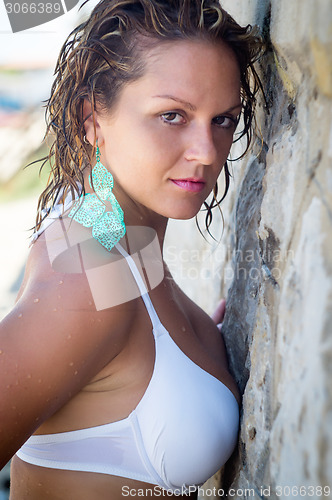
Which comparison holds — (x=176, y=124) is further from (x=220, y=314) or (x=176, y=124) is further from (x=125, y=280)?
(x=220, y=314)

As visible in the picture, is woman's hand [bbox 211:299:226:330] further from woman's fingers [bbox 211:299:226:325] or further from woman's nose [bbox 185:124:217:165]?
woman's nose [bbox 185:124:217:165]

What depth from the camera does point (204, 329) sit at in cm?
191

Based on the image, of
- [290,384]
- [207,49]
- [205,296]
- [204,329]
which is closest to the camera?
[290,384]

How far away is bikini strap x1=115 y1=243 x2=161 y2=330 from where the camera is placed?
149 cm

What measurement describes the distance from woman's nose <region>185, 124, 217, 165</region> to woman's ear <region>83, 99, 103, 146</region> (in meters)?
0.34

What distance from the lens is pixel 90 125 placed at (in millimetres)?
1689

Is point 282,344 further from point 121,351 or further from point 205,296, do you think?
point 205,296

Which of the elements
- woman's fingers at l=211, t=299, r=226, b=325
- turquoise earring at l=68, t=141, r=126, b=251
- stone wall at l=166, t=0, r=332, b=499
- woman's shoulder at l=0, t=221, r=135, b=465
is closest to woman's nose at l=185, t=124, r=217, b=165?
stone wall at l=166, t=0, r=332, b=499

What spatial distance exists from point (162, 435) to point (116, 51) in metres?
1.20

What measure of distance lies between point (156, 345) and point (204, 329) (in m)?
0.47

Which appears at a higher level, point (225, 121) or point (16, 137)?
point (225, 121)

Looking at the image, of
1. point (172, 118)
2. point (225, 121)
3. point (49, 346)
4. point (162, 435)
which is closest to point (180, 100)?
point (172, 118)

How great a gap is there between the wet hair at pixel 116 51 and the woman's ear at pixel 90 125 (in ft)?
0.06

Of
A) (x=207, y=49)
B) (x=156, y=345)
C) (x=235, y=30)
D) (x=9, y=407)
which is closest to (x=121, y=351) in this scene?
(x=156, y=345)
